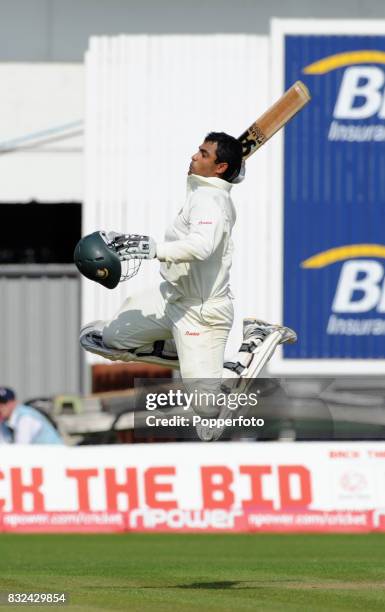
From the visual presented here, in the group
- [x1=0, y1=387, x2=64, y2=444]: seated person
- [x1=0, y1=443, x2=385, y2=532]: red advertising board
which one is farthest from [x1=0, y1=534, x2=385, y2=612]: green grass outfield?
[x1=0, y1=387, x2=64, y2=444]: seated person

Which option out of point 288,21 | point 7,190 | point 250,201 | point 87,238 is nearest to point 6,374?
point 7,190

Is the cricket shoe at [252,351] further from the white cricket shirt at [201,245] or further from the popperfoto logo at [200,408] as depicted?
the white cricket shirt at [201,245]

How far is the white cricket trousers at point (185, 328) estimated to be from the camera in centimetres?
994

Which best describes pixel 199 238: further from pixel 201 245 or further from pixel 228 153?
pixel 228 153

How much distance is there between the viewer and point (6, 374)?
25031mm

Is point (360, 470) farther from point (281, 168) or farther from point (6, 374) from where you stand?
point (6, 374)

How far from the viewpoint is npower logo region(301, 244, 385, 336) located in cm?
2223

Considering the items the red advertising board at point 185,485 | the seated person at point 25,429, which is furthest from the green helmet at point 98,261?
the seated person at point 25,429

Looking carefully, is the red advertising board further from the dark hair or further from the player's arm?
the player's arm

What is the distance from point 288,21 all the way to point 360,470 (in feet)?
22.4

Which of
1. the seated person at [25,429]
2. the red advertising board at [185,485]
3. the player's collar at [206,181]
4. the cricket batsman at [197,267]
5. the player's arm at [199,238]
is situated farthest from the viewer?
the seated person at [25,429]

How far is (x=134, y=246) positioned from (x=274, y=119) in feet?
4.11

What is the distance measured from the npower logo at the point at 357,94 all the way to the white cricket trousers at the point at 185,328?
40.8ft

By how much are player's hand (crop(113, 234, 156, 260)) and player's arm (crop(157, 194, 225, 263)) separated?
0.17 feet
